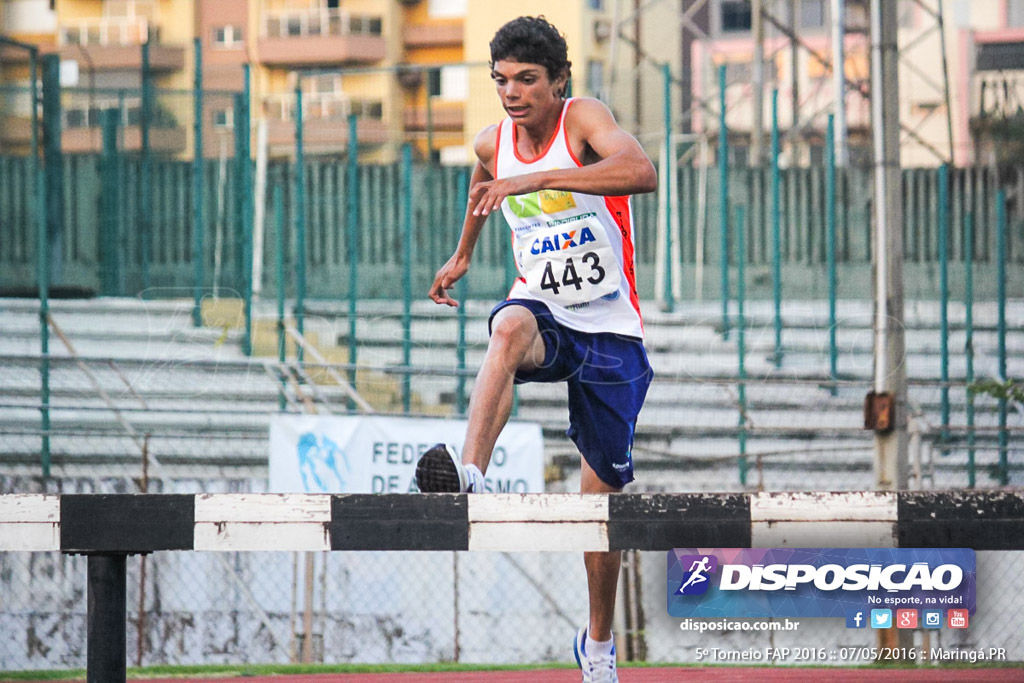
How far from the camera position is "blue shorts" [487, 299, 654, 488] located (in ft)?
13.4

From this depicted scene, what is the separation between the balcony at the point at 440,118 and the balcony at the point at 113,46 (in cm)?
294

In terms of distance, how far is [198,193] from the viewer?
12859mm

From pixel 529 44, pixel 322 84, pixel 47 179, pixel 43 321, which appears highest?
pixel 322 84

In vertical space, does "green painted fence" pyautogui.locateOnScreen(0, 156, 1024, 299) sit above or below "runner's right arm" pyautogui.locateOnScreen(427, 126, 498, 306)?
above

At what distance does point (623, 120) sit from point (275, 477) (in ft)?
22.6

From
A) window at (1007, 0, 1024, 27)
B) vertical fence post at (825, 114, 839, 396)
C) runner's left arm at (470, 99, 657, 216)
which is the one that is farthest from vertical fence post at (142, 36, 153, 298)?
window at (1007, 0, 1024, 27)

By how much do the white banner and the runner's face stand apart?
607cm

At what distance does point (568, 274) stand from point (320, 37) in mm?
26212

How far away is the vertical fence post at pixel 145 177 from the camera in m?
13.2

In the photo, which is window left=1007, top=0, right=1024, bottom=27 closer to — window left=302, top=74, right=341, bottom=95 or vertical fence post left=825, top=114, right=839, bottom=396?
vertical fence post left=825, top=114, right=839, bottom=396

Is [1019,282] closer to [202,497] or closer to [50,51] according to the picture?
[50,51]

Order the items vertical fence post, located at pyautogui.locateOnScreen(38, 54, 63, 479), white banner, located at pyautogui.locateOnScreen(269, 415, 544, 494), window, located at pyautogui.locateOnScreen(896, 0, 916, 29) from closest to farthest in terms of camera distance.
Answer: white banner, located at pyautogui.locateOnScreen(269, 415, 544, 494), vertical fence post, located at pyautogui.locateOnScreen(38, 54, 63, 479), window, located at pyautogui.locateOnScreen(896, 0, 916, 29)

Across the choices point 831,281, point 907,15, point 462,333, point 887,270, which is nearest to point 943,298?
point 831,281

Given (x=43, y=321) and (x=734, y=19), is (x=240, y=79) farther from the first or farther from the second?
(x=734, y=19)
